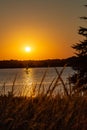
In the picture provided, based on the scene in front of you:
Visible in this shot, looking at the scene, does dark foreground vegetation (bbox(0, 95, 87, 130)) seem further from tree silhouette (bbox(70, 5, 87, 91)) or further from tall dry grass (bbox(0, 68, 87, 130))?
tree silhouette (bbox(70, 5, 87, 91))

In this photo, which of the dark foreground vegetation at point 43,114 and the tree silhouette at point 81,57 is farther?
the tree silhouette at point 81,57

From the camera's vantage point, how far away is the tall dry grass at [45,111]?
3.35m

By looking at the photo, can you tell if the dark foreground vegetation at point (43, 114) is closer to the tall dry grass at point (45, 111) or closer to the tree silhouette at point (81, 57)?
the tall dry grass at point (45, 111)

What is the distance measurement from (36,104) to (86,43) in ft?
97.1

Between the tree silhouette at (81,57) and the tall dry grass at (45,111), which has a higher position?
the tree silhouette at (81,57)

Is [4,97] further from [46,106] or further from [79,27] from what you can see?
[79,27]

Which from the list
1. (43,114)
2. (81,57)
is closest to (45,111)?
(43,114)

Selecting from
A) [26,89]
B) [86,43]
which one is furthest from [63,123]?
[86,43]

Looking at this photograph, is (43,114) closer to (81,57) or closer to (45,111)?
(45,111)

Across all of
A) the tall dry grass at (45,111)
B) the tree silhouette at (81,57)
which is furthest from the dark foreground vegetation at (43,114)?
the tree silhouette at (81,57)

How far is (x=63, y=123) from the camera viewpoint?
3.47 m

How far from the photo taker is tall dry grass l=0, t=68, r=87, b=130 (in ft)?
11.0

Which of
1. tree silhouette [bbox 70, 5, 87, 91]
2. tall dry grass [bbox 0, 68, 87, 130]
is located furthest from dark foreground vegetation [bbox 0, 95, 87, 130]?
tree silhouette [bbox 70, 5, 87, 91]

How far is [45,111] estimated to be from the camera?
11.9 ft
